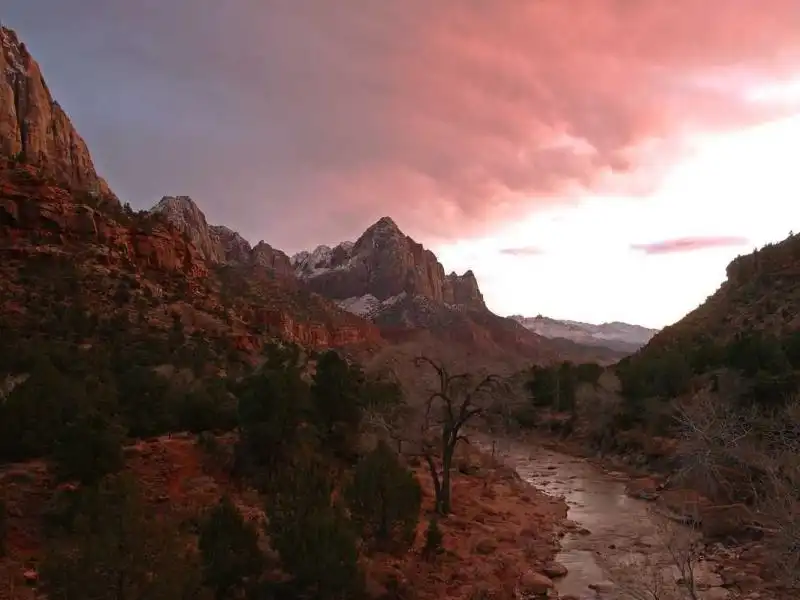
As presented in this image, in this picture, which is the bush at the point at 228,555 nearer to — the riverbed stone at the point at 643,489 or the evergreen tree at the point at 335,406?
the evergreen tree at the point at 335,406

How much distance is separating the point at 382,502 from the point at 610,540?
8.36 metres

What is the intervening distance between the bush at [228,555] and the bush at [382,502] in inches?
150

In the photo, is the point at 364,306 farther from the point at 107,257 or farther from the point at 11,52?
the point at 107,257

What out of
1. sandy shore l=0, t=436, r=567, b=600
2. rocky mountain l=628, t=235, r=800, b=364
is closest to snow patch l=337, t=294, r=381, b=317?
rocky mountain l=628, t=235, r=800, b=364

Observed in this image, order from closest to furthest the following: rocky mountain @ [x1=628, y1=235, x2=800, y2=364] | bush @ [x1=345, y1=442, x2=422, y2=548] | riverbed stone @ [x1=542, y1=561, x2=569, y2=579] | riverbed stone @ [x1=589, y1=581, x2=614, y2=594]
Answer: riverbed stone @ [x1=589, y1=581, x2=614, y2=594], bush @ [x1=345, y1=442, x2=422, y2=548], riverbed stone @ [x1=542, y1=561, x2=569, y2=579], rocky mountain @ [x1=628, y1=235, x2=800, y2=364]

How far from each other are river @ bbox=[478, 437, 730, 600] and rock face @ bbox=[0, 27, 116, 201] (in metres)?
60.7

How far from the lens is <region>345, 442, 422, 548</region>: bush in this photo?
46.4 feet

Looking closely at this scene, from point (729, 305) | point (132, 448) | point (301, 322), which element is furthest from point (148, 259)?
point (729, 305)

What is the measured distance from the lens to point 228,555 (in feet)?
33.2

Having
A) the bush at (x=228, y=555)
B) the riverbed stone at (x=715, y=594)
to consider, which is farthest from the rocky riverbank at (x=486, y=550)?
the riverbed stone at (x=715, y=594)

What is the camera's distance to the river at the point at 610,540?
11.0 m

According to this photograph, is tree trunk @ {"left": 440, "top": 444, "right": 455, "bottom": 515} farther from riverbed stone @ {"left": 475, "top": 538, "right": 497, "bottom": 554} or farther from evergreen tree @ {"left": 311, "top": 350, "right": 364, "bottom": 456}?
evergreen tree @ {"left": 311, "top": 350, "right": 364, "bottom": 456}

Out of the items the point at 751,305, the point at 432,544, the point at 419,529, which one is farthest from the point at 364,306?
the point at 432,544

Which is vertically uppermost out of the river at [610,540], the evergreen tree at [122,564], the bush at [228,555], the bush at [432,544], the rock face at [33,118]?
the rock face at [33,118]
